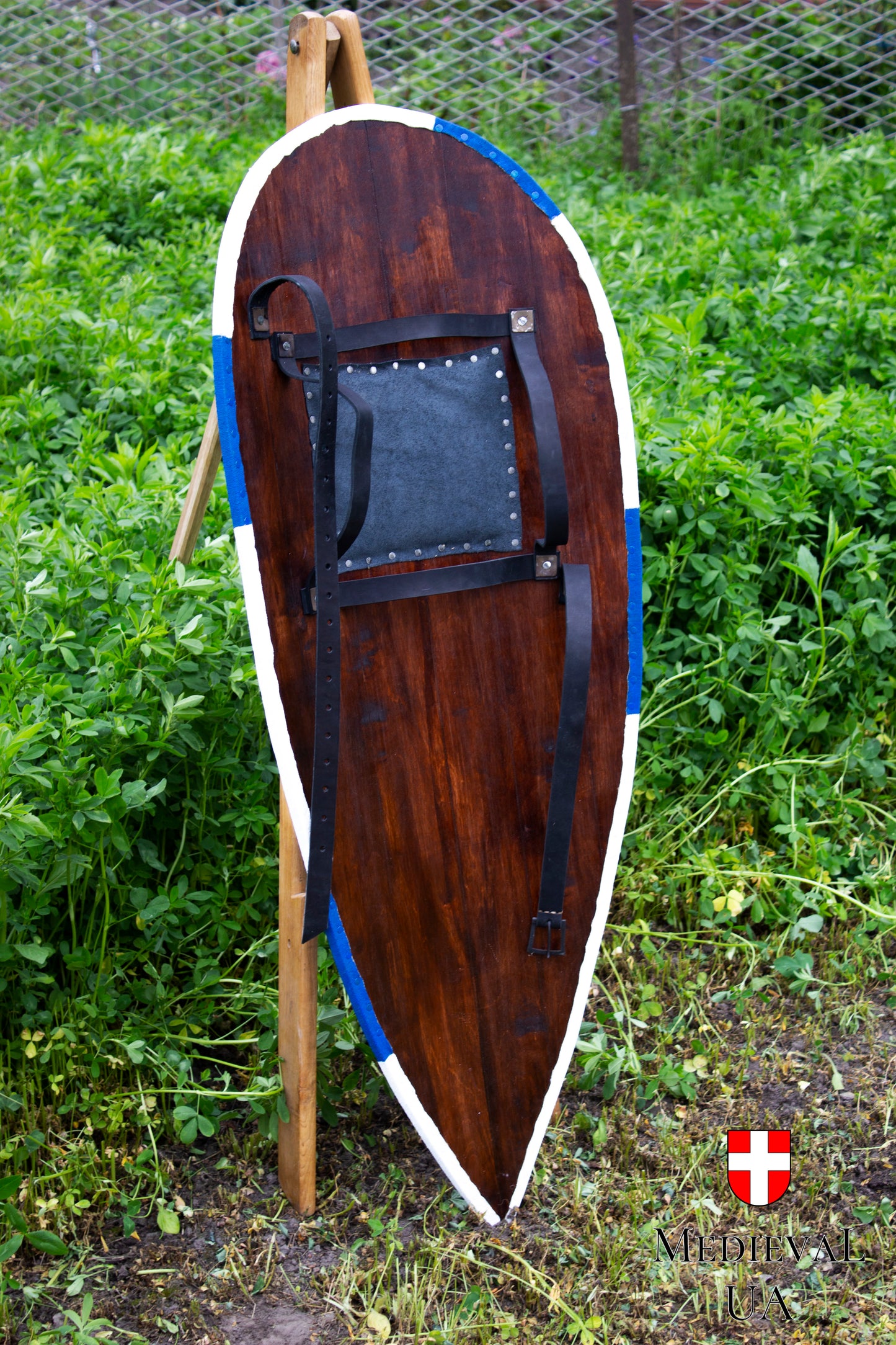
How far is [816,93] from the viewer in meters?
6.36

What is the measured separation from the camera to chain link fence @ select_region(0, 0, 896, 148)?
251 inches

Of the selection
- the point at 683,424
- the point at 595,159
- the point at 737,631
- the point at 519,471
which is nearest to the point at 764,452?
the point at 683,424

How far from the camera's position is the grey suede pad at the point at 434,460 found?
1.91 metres

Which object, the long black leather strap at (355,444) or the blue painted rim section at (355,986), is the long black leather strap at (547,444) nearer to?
the long black leather strap at (355,444)

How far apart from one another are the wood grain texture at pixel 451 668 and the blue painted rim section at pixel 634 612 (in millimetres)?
15

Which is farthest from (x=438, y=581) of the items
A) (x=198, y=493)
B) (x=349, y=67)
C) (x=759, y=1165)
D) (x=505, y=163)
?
(x=759, y=1165)

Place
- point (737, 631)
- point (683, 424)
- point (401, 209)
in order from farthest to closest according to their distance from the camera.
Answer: point (683, 424), point (737, 631), point (401, 209)

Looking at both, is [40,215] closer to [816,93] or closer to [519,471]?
[519,471]

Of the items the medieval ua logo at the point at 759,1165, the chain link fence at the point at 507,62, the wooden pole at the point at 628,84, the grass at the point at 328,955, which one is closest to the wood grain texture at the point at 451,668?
the grass at the point at 328,955

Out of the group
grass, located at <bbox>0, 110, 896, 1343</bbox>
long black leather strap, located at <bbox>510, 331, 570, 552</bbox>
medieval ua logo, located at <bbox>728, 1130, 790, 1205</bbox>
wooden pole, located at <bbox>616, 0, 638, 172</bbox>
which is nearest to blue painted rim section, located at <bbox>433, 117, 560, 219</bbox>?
long black leather strap, located at <bbox>510, 331, 570, 552</bbox>

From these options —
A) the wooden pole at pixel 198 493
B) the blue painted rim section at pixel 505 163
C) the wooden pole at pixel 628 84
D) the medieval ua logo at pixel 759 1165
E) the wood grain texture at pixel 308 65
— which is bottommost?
the medieval ua logo at pixel 759 1165

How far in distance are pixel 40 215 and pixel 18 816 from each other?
3463mm

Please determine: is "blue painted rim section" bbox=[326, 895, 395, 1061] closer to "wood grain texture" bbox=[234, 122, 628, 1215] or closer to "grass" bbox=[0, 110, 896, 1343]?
"wood grain texture" bbox=[234, 122, 628, 1215]

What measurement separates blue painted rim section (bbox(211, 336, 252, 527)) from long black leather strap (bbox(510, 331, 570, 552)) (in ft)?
1.53
